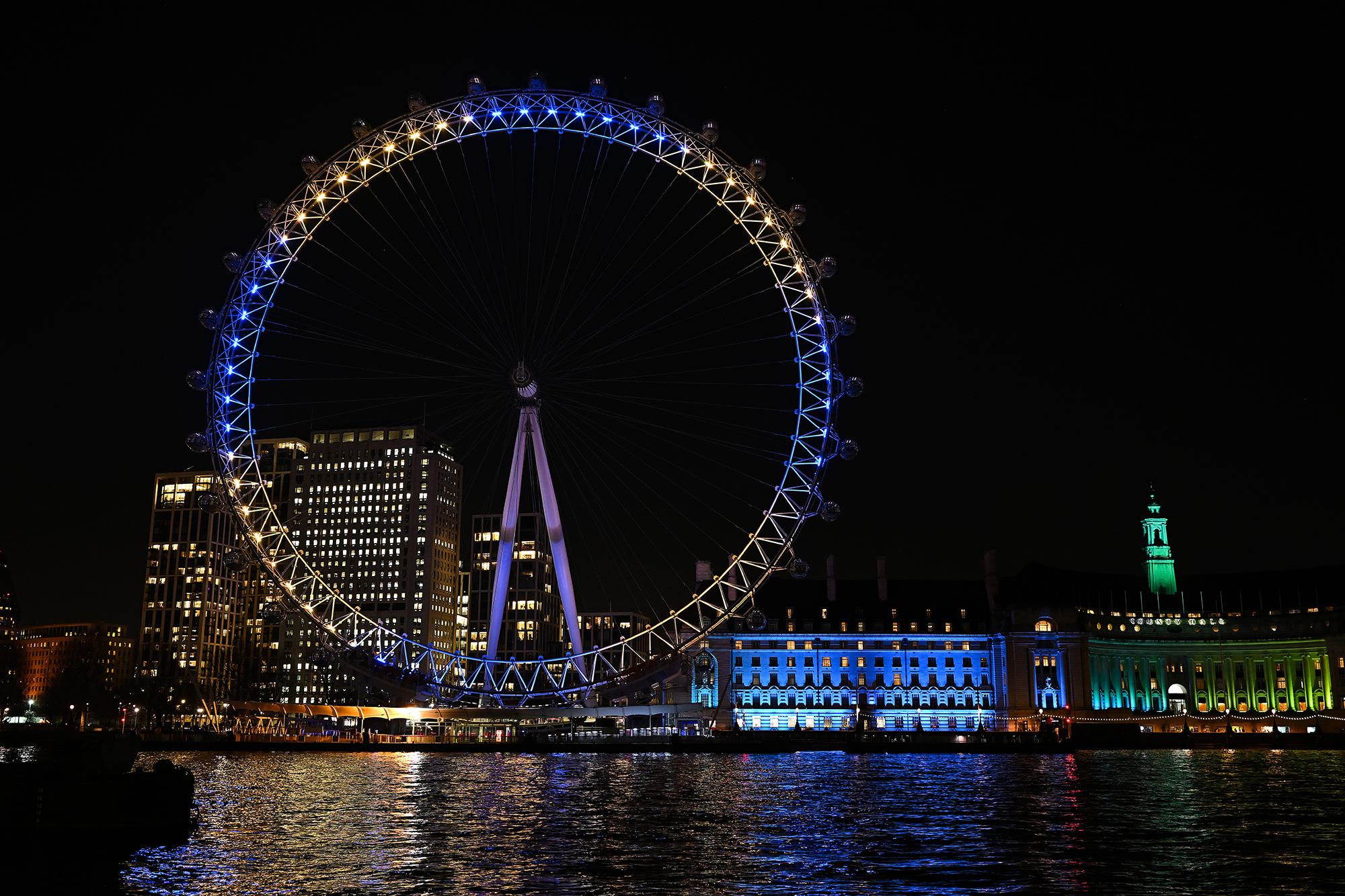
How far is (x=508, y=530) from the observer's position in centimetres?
8025

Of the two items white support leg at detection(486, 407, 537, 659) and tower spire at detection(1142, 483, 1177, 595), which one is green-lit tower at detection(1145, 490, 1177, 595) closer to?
tower spire at detection(1142, 483, 1177, 595)

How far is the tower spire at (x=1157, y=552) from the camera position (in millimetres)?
175875

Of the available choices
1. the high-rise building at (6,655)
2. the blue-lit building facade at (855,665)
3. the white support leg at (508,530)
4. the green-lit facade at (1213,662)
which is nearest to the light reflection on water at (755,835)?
the white support leg at (508,530)

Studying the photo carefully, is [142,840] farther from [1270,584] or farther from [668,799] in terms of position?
[1270,584]

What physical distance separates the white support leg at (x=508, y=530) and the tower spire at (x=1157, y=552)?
11875cm

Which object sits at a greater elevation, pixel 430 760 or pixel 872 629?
pixel 872 629

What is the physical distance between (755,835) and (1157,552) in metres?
154

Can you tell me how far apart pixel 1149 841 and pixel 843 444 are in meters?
41.0

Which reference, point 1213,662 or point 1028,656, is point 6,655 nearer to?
point 1028,656

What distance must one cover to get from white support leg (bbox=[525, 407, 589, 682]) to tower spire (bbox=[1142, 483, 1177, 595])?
A: 114129 mm

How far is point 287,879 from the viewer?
91.4 feet

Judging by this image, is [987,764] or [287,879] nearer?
Result: [287,879]

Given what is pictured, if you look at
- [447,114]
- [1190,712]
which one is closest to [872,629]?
[1190,712]

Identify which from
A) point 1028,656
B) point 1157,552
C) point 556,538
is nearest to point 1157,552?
point 1157,552
